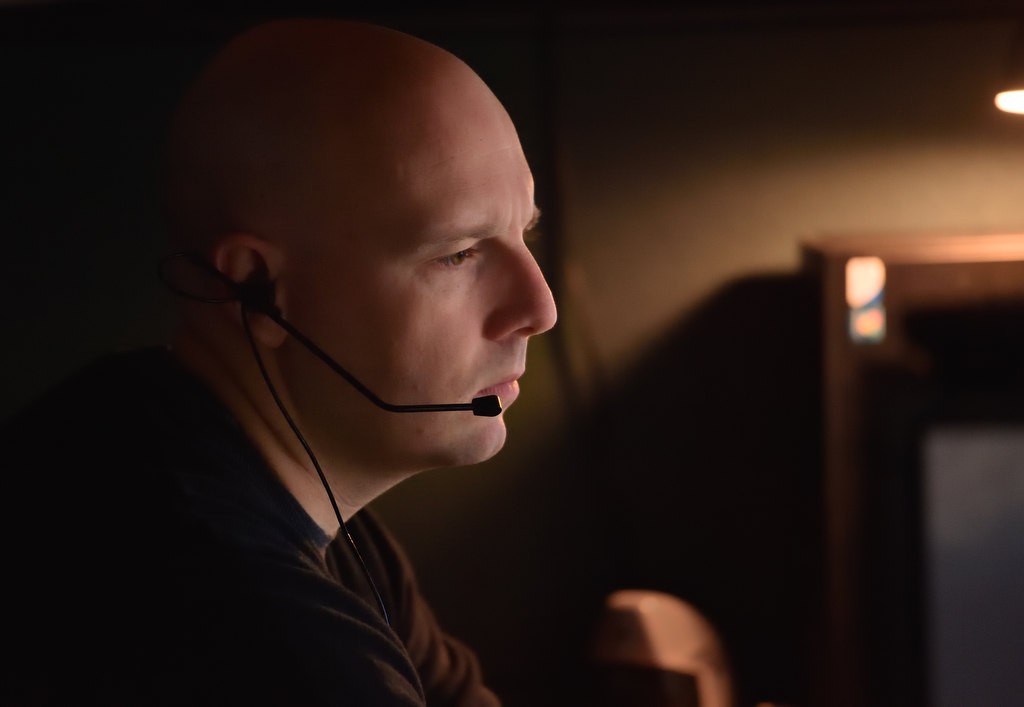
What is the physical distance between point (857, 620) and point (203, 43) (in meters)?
0.94

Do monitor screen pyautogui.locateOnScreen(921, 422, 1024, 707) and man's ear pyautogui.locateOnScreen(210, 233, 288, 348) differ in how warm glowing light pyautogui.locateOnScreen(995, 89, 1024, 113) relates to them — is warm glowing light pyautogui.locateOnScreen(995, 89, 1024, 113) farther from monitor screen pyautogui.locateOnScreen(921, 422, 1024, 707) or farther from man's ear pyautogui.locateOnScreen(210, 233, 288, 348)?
man's ear pyautogui.locateOnScreen(210, 233, 288, 348)

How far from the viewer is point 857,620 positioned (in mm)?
1029

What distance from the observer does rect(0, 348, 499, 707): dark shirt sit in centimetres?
57

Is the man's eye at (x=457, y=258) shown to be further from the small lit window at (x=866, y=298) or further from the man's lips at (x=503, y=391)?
the small lit window at (x=866, y=298)

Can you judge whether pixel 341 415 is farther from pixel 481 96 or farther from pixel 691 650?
pixel 691 650

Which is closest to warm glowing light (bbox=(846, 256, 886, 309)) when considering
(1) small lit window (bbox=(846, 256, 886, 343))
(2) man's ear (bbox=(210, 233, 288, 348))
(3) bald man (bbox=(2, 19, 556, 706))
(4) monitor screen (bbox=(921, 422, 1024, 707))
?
(1) small lit window (bbox=(846, 256, 886, 343))

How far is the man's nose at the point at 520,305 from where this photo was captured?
72 centimetres

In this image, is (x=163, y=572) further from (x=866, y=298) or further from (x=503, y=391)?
(x=866, y=298)

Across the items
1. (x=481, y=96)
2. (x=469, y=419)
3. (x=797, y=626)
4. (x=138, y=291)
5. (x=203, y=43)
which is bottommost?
(x=797, y=626)

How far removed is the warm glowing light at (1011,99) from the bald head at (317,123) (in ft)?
1.56

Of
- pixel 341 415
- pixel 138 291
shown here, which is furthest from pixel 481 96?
pixel 138 291

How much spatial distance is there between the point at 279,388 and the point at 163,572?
178 mm

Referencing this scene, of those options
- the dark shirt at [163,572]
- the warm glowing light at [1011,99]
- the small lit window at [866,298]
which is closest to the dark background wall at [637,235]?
the small lit window at [866,298]

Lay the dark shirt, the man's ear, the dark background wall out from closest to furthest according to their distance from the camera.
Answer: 1. the dark shirt
2. the man's ear
3. the dark background wall
